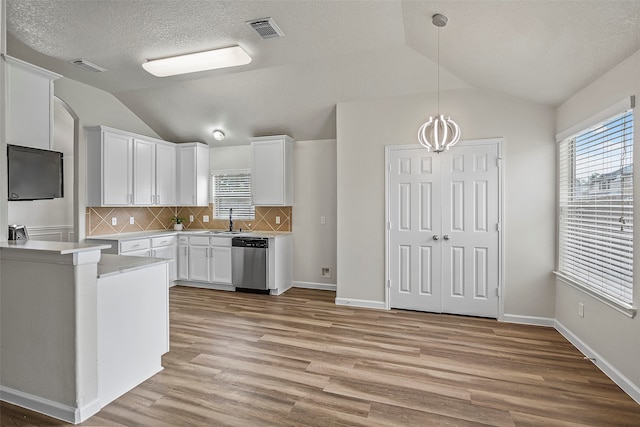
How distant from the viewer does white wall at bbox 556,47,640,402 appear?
2332 millimetres


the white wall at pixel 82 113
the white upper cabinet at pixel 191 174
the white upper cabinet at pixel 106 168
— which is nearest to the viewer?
the white wall at pixel 82 113

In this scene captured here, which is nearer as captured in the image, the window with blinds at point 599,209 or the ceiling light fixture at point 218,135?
the window with blinds at point 599,209

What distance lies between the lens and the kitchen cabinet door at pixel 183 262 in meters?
5.43

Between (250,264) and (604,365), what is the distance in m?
4.08

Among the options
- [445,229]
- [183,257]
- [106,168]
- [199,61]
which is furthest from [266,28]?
[183,257]

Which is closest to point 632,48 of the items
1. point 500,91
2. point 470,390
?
point 500,91

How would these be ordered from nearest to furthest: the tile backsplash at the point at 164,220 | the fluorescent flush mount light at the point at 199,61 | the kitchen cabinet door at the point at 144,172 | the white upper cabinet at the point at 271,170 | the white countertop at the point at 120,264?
the white countertop at the point at 120,264, the fluorescent flush mount light at the point at 199,61, the tile backsplash at the point at 164,220, the kitchen cabinet door at the point at 144,172, the white upper cabinet at the point at 271,170

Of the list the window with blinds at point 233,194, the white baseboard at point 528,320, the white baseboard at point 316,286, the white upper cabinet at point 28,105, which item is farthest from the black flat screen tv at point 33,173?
the white baseboard at point 528,320

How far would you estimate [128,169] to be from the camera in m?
4.84

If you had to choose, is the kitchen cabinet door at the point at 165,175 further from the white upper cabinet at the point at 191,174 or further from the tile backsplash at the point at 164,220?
the tile backsplash at the point at 164,220

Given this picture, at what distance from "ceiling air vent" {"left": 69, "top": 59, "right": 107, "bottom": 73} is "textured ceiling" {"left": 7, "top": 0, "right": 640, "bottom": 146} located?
86 mm

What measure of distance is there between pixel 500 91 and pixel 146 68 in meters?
3.89

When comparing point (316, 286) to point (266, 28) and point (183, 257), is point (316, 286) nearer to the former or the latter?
point (183, 257)

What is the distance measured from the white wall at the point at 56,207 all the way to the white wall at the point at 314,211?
12.8ft
